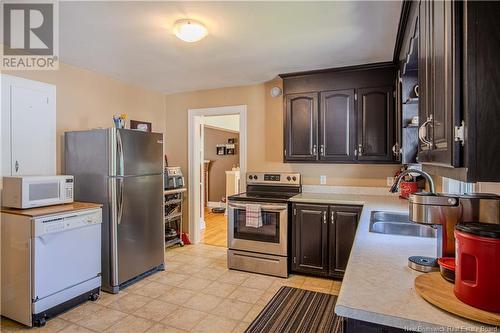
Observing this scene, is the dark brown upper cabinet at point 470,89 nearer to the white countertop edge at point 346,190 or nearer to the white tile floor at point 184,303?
the white tile floor at point 184,303

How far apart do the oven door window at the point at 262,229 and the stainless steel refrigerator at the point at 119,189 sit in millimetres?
1013

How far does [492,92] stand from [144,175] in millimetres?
3115

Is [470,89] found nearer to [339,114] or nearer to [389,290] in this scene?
[389,290]

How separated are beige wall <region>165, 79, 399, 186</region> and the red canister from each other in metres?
2.81

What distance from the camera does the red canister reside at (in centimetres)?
84

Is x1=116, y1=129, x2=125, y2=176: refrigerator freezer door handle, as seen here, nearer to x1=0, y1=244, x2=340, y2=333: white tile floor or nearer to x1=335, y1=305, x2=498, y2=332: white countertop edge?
x1=0, y1=244, x2=340, y2=333: white tile floor

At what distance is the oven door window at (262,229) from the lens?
3.38 m

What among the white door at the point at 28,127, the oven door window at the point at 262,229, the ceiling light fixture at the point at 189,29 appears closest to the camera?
the ceiling light fixture at the point at 189,29

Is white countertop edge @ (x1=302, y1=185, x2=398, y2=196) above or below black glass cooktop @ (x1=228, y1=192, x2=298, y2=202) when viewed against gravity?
above

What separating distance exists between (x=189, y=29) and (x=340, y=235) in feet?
8.16

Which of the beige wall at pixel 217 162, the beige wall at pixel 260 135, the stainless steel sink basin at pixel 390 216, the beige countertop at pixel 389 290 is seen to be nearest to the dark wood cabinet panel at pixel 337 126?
the beige wall at pixel 260 135

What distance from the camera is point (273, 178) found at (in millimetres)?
3922

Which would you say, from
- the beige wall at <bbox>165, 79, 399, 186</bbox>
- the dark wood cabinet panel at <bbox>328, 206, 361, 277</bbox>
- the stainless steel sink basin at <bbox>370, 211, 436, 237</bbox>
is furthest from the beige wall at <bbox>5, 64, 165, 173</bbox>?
the stainless steel sink basin at <bbox>370, 211, 436, 237</bbox>

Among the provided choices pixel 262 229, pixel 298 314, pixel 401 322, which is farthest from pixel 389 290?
pixel 262 229
